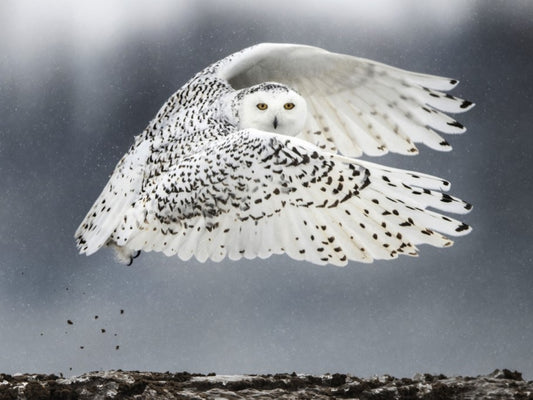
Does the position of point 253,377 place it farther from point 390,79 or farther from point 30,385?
point 390,79

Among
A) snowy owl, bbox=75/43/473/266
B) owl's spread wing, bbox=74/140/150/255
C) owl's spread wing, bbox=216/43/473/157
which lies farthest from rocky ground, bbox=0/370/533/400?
owl's spread wing, bbox=216/43/473/157

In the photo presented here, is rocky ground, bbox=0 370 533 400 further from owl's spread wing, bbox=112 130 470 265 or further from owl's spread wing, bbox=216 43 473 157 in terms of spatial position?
owl's spread wing, bbox=216 43 473 157

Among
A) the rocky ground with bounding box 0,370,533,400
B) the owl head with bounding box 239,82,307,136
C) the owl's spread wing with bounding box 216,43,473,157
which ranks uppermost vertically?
the owl's spread wing with bounding box 216,43,473,157

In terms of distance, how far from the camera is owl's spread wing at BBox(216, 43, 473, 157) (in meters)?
4.06

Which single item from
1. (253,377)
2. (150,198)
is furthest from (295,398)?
(150,198)

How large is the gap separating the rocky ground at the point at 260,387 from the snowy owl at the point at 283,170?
0.60 meters

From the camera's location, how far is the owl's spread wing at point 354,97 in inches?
160

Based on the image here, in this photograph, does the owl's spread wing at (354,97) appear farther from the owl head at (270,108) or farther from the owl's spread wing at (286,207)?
the owl's spread wing at (286,207)

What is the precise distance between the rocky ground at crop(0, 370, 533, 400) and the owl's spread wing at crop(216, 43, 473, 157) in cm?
127

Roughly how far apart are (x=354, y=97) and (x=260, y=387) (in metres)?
1.76

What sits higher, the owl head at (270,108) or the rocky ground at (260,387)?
the owl head at (270,108)

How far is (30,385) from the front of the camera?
346 cm

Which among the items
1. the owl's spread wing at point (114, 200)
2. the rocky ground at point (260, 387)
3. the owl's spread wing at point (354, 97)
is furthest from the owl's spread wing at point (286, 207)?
the owl's spread wing at point (354, 97)

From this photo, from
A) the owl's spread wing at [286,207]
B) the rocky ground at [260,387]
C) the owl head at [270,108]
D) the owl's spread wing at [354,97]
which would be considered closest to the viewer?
the owl's spread wing at [286,207]
